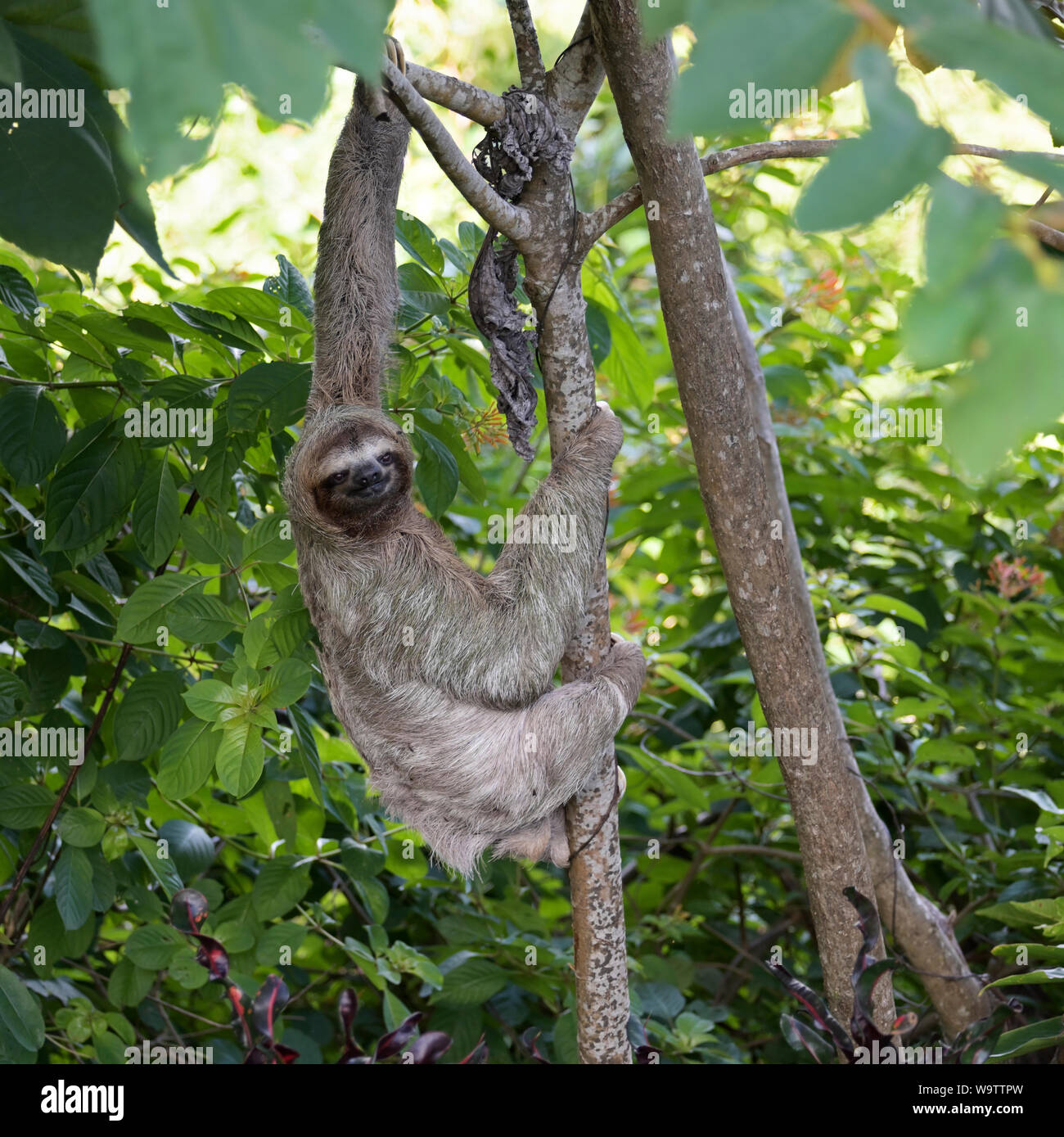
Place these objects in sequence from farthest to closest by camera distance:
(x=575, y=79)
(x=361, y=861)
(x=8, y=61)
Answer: (x=361, y=861) → (x=575, y=79) → (x=8, y=61)

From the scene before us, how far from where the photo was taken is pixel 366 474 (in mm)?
3598

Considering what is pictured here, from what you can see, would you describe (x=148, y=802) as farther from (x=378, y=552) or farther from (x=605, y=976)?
(x=605, y=976)

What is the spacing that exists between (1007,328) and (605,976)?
10.6ft

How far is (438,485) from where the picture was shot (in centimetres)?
380

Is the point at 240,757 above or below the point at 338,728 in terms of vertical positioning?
below

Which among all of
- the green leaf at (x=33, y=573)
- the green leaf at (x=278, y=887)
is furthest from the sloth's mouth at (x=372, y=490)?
the green leaf at (x=278, y=887)

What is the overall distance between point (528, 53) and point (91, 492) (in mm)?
2210

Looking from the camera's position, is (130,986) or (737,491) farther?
(130,986)

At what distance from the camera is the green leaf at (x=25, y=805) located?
357cm

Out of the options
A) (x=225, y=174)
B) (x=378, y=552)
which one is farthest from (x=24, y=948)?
(x=225, y=174)

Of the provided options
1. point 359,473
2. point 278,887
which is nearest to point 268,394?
point 359,473

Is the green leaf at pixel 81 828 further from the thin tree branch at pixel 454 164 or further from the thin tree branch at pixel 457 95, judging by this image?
the thin tree branch at pixel 457 95

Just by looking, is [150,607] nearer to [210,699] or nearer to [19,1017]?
[210,699]

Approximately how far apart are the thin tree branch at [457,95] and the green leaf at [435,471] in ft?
3.85
